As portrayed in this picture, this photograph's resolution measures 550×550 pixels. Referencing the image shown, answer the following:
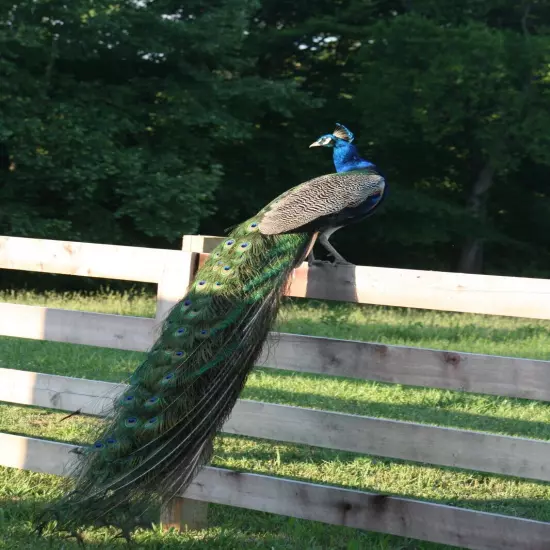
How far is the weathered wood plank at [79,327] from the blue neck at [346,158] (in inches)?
61.7

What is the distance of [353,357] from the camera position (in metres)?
3.65

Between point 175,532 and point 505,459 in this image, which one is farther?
point 175,532

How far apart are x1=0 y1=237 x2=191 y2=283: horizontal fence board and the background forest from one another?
11.4 meters

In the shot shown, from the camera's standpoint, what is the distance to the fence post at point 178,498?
3.95 meters

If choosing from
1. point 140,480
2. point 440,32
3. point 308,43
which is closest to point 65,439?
point 140,480

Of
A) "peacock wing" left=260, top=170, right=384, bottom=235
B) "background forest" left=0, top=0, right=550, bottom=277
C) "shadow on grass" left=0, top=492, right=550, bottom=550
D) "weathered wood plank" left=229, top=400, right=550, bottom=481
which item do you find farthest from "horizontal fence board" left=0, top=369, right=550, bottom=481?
"background forest" left=0, top=0, right=550, bottom=277

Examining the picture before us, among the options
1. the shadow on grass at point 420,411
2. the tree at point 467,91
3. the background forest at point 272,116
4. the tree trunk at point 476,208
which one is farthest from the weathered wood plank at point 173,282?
the tree trunk at point 476,208

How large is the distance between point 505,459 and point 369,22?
18.5m

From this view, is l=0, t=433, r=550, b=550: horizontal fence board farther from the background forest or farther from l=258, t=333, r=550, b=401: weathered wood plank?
the background forest

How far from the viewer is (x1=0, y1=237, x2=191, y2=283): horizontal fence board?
158 inches

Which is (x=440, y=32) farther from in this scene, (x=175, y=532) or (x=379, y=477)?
(x=175, y=532)

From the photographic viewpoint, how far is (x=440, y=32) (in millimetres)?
18125

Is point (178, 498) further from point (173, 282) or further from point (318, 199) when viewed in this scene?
point (318, 199)

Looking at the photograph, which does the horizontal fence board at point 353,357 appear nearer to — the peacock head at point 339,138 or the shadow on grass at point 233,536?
the shadow on grass at point 233,536
